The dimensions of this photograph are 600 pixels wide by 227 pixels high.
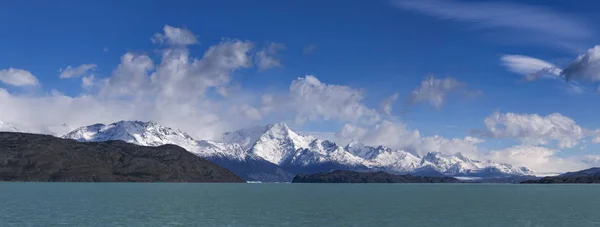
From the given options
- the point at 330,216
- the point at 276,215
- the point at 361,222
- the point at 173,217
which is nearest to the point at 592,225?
the point at 361,222

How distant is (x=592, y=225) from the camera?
4198 inches

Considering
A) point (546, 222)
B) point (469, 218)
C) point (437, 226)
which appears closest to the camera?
point (437, 226)

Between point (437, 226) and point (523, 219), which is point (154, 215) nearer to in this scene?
point (437, 226)

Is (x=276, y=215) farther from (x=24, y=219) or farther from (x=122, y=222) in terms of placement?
(x=24, y=219)

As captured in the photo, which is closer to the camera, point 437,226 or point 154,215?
point 437,226

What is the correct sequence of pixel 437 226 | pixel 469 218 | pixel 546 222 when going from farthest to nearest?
1. pixel 469 218
2. pixel 546 222
3. pixel 437 226

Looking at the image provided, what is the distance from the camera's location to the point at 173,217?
117 metres

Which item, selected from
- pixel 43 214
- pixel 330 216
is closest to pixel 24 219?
pixel 43 214

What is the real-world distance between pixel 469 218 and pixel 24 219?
8992cm

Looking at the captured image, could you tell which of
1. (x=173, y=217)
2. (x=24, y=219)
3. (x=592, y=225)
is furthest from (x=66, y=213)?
(x=592, y=225)

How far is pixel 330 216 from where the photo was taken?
4796 inches

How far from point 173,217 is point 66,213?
24381 mm

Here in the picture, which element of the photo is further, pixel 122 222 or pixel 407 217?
pixel 407 217

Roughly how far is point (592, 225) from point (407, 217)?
35.7 m
